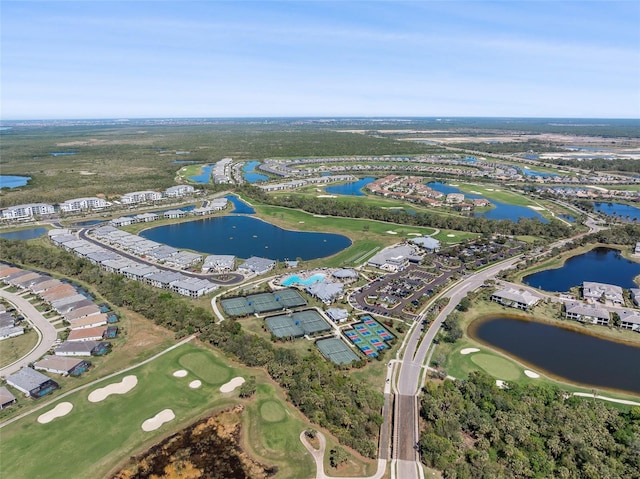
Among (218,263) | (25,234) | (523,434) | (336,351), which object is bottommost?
(336,351)

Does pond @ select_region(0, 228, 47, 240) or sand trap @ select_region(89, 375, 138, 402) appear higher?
pond @ select_region(0, 228, 47, 240)

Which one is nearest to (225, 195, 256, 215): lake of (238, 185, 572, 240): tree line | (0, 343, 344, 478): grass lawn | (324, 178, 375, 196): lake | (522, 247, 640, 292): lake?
(238, 185, 572, 240): tree line

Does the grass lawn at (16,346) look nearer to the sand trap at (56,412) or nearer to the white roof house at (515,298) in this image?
the sand trap at (56,412)

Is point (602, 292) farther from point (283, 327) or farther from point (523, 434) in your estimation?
point (283, 327)

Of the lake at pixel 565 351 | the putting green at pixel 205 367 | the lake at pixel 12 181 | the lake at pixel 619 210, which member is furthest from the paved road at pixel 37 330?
the lake at pixel 619 210

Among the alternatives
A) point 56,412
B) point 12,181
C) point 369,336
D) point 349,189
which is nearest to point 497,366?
point 369,336

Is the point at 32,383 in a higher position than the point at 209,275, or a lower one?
lower

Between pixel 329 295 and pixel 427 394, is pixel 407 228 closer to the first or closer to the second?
pixel 329 295

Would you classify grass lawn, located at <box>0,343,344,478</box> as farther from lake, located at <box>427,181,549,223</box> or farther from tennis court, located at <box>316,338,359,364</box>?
lake, located at <box>427,181,549,223</box>
